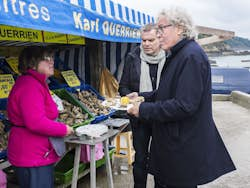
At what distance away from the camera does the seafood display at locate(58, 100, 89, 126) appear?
3.42 meters

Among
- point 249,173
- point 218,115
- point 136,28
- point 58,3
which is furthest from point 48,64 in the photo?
point 218,115

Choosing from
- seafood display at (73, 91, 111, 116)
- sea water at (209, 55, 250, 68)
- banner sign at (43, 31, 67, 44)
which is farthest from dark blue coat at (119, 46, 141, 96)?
sea water at (209, 55, 250, 68)

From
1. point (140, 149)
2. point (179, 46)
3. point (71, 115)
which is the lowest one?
point (140, 149)

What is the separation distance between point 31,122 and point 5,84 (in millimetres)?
1296

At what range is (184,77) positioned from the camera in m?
2.11

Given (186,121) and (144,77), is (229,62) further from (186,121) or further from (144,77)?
(186,121)

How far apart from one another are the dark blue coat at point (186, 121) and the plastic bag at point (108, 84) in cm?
262

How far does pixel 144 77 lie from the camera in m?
3.38

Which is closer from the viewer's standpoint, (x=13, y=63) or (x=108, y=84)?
(x=13, y=63)

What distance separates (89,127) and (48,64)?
0.79 metres

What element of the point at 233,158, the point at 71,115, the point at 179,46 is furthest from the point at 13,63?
the point at 233,158

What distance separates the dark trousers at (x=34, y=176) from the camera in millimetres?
2451

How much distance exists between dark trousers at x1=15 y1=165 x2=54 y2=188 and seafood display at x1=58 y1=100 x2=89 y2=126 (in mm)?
874

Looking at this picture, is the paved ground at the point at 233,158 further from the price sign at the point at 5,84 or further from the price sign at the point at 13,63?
the price sign at the point at 13,63
